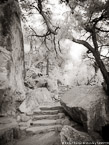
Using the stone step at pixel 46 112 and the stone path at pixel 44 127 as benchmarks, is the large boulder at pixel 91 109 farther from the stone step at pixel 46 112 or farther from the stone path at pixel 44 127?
the stone step at pixel 46 112

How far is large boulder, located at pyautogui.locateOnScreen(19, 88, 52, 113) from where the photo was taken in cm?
673

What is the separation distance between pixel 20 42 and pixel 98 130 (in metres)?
6.57

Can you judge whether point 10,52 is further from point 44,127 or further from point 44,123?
point 44,127

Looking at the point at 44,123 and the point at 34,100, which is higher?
the point at 34,100

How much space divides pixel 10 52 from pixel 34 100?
3238 mm

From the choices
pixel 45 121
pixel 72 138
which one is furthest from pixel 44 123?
pixel 72 138

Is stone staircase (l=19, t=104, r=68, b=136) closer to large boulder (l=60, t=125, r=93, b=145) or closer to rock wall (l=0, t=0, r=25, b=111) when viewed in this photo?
large boulder (l=60, t=125, r=93, b=145)

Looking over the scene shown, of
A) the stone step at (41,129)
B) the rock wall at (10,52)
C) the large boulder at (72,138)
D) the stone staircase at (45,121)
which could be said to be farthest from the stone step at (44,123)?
the rock wall at (10,52)

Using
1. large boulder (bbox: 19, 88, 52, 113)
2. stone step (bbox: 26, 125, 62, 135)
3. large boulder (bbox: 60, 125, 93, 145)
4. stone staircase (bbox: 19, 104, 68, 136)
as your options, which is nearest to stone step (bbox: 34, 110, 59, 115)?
stone staircase (bbox: 19, 104, 68, 136)

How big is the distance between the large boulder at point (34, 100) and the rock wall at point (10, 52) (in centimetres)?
55

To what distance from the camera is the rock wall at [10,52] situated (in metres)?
5.87

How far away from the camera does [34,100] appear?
762 centimetres

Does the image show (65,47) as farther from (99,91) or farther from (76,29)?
(99,91)

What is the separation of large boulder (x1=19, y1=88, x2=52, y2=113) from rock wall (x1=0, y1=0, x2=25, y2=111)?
55 cm
